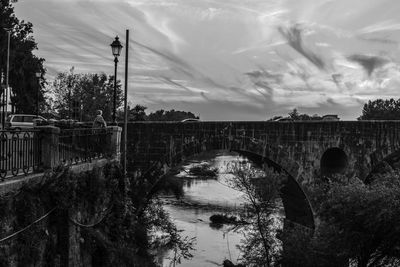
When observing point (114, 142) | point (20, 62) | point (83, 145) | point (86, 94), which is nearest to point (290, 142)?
point (114, 142)

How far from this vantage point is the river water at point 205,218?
23.6 meters

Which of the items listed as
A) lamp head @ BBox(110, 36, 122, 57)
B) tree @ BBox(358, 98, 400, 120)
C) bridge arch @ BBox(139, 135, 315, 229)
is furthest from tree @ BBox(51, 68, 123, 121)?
tree @ BBox(358, 98, 400, 120)

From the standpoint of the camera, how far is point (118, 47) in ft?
46.8

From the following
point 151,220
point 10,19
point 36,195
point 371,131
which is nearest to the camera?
point 36,195

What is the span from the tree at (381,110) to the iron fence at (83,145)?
71.0 metres

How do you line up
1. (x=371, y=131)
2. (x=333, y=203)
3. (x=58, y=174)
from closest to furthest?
1. (x=58, y=174)
2. (x=333, y=203)
3. (x=371, y=131)

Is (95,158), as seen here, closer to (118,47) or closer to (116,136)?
(116,136)

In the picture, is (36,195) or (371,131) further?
(371,131)

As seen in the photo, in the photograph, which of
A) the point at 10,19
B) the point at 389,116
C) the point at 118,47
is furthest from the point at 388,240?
the point at 389,116

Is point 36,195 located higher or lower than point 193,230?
higher

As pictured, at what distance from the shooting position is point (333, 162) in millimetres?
26438

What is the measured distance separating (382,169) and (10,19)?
90.6 ft

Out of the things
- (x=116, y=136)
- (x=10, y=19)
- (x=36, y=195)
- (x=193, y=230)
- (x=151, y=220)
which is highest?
(x=10, y=19)

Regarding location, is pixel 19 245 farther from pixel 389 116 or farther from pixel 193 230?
pixel 389 116
